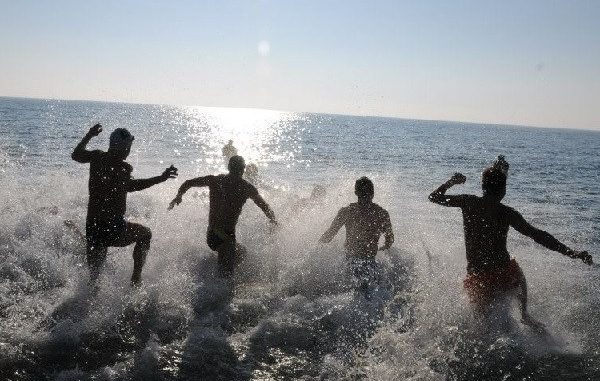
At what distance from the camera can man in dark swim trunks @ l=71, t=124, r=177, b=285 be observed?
6.08 metres

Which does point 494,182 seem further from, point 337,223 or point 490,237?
point 337,223

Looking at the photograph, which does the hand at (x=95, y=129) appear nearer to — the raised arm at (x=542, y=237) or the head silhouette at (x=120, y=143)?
the head silhouette at (x=120, y=143)

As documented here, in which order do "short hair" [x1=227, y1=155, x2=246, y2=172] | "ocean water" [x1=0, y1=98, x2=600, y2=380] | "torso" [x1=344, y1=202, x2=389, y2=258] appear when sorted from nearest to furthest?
"ocean water" [x1=0, y1=98, x2=600, y2=380] → "torso" [x1=344, y1=202, x2=389, y2=258] → "short hair" [x1=227, y1=155, x2=246, y2=172]

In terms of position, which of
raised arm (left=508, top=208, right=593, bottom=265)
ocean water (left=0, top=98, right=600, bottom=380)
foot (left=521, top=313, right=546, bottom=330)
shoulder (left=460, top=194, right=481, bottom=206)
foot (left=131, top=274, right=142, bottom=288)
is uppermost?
shoulder (left=460, top=194, right=481, bottom=206)

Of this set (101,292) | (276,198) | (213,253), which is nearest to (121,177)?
(101,292)

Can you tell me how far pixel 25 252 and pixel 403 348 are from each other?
6.33m

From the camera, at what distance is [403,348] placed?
17.3 feet

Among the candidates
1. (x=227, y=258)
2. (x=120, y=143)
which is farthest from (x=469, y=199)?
(x=120, y=143)

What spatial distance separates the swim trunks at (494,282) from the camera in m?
5.64

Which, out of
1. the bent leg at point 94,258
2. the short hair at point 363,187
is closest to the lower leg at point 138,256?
the bent leg at point 94,258

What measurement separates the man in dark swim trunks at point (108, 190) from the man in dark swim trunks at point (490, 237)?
3.69m

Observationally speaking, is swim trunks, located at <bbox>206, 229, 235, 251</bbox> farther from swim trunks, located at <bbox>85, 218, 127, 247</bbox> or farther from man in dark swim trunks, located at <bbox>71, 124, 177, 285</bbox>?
swim trunks, located at <bbox>85, 218, 127, 247</bbox>

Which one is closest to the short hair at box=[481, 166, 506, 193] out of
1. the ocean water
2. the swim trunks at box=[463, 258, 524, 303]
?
the swim trunks at box=[463, 258, 524, 303]

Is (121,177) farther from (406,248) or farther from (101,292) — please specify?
(406,248)
